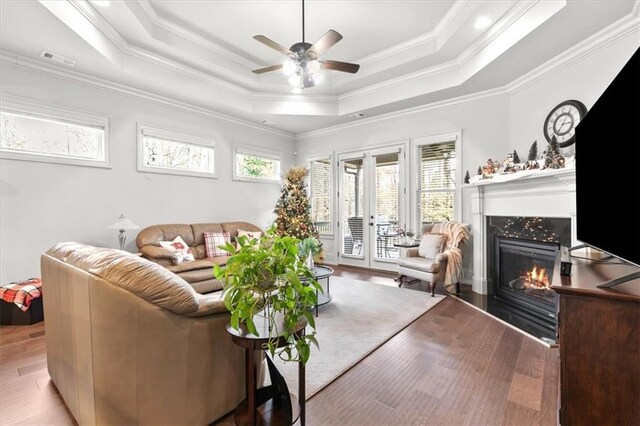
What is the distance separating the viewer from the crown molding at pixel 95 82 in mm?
3604

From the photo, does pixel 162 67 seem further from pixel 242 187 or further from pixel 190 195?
pixel 242 187

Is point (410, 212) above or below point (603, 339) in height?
above

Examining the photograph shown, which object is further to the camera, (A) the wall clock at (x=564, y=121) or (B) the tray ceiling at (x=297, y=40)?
(A) the wall clock at (x=564, y=121)

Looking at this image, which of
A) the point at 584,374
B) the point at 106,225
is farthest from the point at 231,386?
the point at 106,225

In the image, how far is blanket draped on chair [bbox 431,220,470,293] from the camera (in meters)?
4.30

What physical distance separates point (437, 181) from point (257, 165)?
3.81 meters

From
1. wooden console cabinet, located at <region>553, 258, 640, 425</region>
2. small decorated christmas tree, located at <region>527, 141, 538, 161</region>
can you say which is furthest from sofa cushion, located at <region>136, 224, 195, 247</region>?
small decorated christmas tree, located at <region>527, 141, 538, 161</region>

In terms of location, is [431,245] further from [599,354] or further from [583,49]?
[599,354]

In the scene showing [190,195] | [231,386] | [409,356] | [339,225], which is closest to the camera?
[231,386]

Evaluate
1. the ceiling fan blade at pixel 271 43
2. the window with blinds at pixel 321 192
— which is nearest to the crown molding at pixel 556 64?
the window with blinds at pixel 321 192

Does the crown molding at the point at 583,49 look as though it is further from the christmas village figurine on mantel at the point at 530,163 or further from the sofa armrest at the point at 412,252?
the sofa armrest at the point at 412,252

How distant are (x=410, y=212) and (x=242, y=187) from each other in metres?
3.48

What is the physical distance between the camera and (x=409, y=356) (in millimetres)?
2586

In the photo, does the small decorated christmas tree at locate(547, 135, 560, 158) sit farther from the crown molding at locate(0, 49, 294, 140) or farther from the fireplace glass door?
the crown molding at locate(0, 49, 294, 140)
